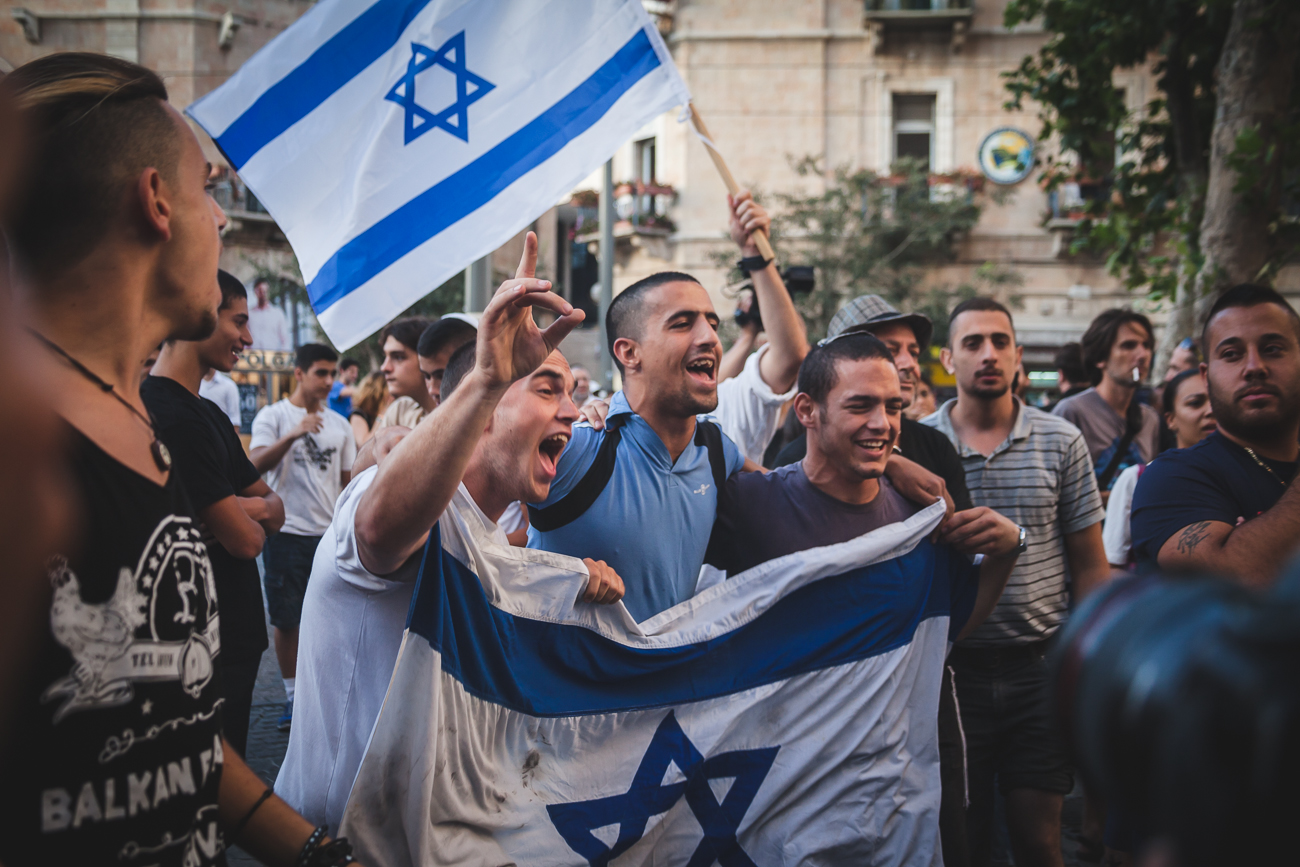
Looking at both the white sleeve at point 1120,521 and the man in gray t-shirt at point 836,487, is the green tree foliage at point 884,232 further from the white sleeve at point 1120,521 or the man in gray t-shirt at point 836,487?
the man in gray t-shirt at point 836,487

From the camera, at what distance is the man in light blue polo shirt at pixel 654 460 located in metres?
2.89

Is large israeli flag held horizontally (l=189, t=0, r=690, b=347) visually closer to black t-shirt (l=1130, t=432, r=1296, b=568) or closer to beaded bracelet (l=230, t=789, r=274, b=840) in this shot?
beaded bracelet (l=230, t=789, r=274, b=840)

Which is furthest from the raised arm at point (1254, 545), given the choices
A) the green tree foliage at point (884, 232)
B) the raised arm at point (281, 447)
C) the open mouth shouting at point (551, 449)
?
the green tree foliage at point (884, 232)

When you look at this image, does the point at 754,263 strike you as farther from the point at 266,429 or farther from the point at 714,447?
the point at 266,429

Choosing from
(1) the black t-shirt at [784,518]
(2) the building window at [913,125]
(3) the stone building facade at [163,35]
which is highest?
(3) the stone building facade at [163,35]

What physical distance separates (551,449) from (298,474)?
152 inches

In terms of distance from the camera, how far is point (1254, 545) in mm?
2279

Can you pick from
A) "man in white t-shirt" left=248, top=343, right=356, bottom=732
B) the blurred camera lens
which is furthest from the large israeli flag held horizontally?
the blurred camera lens

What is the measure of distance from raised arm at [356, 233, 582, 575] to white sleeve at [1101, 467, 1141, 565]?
3.55 meters

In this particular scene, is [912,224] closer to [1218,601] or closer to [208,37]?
[208,37]

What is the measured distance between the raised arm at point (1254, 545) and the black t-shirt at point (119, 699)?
2213 mm

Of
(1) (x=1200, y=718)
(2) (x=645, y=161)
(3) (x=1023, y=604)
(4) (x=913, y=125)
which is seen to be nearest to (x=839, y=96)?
(4) (x=913, y=125)

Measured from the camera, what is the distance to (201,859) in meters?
1.35

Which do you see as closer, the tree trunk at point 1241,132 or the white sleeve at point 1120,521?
the white sleeve at point 1120,521
